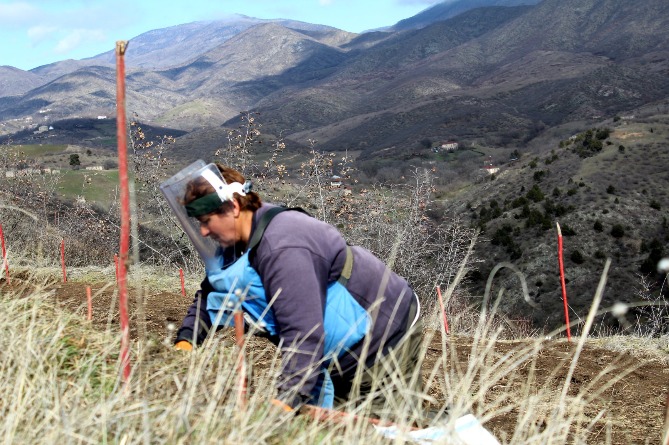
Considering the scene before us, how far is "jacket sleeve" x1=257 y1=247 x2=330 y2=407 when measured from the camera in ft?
6.79

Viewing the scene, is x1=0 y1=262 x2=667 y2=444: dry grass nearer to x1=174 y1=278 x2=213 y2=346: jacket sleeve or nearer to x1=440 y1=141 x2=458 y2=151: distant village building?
x1=174 y1=278 x2=213 y2=346: jacket sleeve

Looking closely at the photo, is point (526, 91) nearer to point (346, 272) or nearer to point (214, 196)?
point (346, 272)

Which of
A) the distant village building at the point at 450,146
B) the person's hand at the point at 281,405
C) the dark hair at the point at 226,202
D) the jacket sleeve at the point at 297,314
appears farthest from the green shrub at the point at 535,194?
the distant village building at the point at 450,146

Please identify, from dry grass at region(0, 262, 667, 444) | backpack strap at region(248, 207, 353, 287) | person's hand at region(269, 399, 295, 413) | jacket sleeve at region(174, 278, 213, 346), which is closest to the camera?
dry grass at region(0, 262, 667, 444)

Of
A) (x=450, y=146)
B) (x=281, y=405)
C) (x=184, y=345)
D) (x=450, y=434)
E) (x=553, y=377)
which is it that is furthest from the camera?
(x=450, y=146)

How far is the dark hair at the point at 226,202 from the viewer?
2.24 m

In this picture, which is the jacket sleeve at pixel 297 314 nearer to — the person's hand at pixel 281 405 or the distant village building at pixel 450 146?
the person's hand at pixel 281 405

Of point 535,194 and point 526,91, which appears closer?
point 535,194

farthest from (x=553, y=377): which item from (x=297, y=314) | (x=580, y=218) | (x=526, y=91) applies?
(x=526, y=91)

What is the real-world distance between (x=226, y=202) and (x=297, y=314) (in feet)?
1.43

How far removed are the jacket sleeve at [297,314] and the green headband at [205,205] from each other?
9.9 inches

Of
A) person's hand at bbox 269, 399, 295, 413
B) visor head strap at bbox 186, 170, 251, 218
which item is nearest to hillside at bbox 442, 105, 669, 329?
visor head strap at bbox 186, 170, 251, 218

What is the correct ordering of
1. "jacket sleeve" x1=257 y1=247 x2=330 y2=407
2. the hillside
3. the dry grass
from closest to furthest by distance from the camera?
1. the dry grass
2. "jacket sleeve" x1=257 y1=247 x2=330 y2=407
3. the hillside

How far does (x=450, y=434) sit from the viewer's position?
1.79 m
